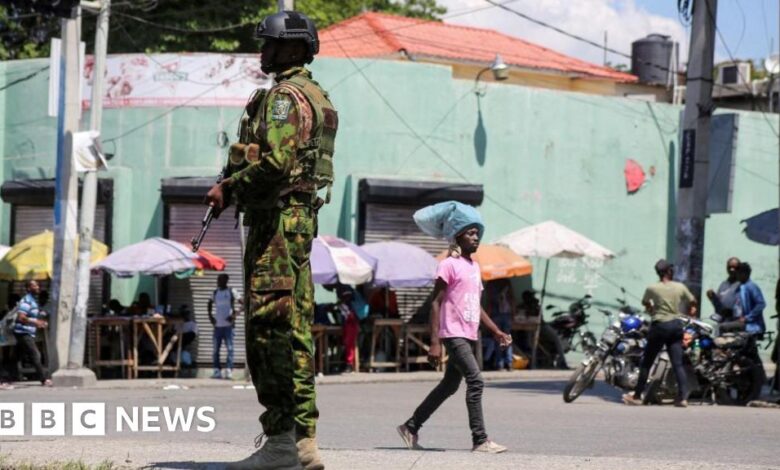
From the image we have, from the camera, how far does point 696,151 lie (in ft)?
70.6

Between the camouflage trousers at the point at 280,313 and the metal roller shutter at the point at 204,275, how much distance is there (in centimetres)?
1948

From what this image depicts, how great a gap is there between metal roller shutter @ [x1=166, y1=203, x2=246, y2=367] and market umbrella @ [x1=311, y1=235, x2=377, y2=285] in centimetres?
212

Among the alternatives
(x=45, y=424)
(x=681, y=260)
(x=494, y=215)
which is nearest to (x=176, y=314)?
(x=494, y=215)

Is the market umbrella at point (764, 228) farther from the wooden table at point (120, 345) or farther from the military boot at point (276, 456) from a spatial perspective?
Answer: the military boot at point (276, 456)

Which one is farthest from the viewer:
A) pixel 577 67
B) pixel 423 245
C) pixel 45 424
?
pixel 577 67

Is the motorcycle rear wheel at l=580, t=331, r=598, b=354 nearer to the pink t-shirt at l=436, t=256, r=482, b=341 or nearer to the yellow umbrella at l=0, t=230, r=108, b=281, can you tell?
the pink t-shirt at l=436, t=256, r=482, b=341

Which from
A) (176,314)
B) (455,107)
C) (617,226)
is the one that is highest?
(455,107)

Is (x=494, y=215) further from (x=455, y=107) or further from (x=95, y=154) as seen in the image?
(x=95, y=154)

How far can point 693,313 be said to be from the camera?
1916 cm

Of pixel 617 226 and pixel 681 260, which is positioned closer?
pixel 681 260

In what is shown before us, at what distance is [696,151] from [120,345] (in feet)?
34.8

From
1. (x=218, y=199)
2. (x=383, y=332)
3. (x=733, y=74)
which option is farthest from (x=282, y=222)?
(x=733, y=74)

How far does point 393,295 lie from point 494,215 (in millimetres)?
3429

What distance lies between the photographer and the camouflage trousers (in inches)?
285
